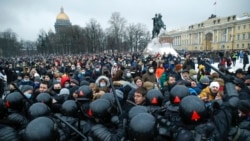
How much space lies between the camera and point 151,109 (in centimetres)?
418

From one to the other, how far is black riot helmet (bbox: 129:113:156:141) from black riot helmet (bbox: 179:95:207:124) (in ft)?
1.53

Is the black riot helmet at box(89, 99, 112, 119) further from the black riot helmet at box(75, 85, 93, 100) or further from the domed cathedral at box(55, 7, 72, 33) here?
the domed cathedral at box(55, 7, 72, 33)

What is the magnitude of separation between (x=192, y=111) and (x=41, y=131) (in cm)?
176

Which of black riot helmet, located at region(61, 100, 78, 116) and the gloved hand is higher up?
black riot helmet, located at region(61, 100, 78, 116)

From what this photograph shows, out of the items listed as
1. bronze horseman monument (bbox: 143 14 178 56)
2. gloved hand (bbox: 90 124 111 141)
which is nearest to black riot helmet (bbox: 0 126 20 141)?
gloved hand (bbox: 90 124 111 141)

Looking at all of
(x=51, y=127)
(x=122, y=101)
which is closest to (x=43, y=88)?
(x=122, y=101)

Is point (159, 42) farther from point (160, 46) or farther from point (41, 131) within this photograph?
point (41, 131)

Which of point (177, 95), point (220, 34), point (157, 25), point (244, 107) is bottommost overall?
point (244, 107)

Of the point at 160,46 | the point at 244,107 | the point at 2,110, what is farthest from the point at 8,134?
the point at 160,46

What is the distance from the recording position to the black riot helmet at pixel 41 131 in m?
2.95

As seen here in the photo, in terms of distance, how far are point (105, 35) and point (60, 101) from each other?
67.4 meters

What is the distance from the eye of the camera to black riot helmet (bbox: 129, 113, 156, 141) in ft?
9.39

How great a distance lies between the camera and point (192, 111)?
3.15 m

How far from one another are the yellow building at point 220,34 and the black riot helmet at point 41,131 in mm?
74320
